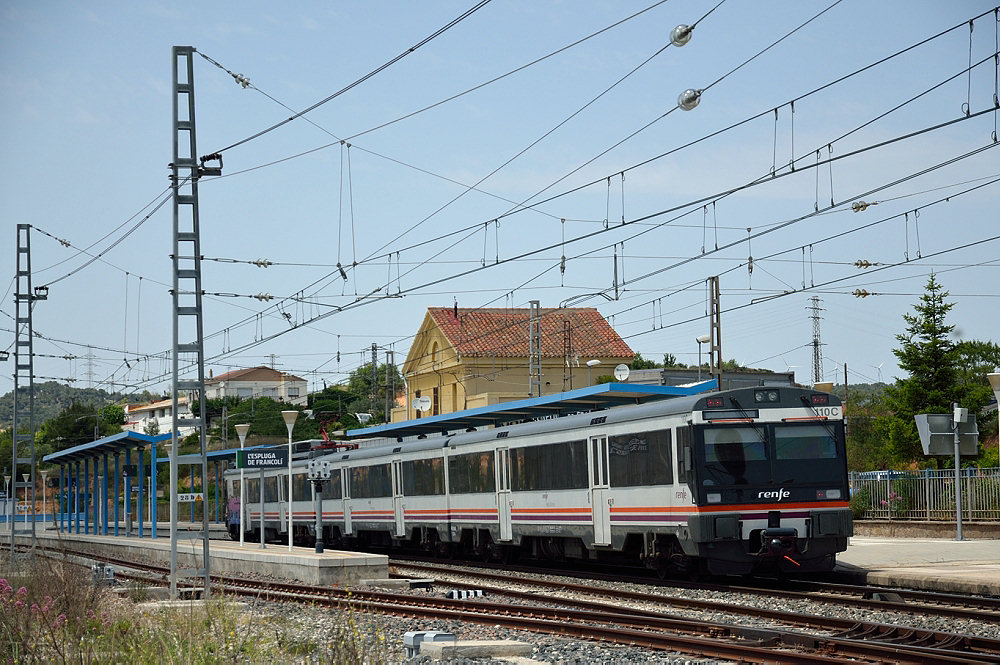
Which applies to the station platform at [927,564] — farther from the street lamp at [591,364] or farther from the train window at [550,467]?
the street lamp at [591,364]

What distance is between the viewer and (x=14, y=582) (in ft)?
48.7

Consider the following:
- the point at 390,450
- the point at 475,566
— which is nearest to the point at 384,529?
the point at 390,450

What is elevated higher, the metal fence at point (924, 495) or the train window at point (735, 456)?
the train window at point (735, 456)

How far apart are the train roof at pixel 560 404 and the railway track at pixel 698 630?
7.53 meters

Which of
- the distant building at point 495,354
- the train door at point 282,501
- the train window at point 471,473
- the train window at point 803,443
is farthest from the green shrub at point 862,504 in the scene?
the distant building at point 495,354

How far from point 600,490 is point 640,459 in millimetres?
1495

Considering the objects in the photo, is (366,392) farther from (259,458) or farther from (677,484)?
(677,484)

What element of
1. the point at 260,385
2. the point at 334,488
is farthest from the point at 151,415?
the point at 334,488

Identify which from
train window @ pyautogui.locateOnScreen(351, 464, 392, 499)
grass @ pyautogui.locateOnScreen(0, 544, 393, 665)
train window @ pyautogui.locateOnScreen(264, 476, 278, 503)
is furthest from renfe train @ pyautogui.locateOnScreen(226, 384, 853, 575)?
train window @ pyautogui.locateOnScreen(264, 476, 278, 503)

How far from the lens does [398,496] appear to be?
29922 mm

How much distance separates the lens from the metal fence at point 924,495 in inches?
1063

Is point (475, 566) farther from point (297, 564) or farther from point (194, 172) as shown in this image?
point (194, 172)

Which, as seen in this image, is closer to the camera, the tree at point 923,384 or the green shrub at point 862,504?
the green shrub at point 862,504

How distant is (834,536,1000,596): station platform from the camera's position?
15977 millimetres
